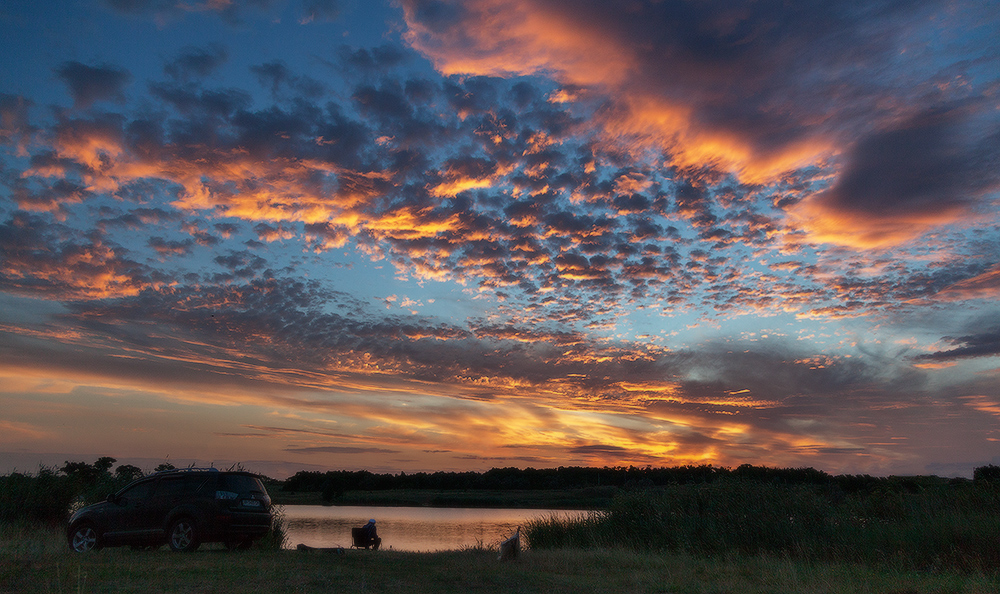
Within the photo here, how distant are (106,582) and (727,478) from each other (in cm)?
2616

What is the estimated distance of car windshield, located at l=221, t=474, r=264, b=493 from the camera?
15.2m

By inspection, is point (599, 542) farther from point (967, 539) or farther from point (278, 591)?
point (278, 591)

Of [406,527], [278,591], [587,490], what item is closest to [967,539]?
[278,591]

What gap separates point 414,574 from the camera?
1337 cm

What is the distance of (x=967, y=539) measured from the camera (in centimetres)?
1909

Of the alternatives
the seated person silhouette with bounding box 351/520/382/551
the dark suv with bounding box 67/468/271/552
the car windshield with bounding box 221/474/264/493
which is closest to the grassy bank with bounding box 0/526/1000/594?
the dark suv with bounding box 67/468/271/552

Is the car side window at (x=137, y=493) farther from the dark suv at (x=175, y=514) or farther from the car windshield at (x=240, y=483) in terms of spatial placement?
the car windshield at (x=240, y=483)

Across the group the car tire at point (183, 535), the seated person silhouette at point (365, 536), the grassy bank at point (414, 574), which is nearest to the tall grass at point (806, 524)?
the grassy bank at point (414, 574)

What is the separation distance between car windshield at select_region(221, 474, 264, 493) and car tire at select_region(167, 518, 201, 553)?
1157 millimetres

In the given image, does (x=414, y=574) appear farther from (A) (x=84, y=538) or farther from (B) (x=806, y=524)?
(B) (x=806, y=524)

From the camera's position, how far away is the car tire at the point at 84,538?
49.1 feet

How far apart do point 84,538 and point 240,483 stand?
419cm

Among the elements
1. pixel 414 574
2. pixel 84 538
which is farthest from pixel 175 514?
pixel 414 574

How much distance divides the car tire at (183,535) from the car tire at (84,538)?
6.90 ft
